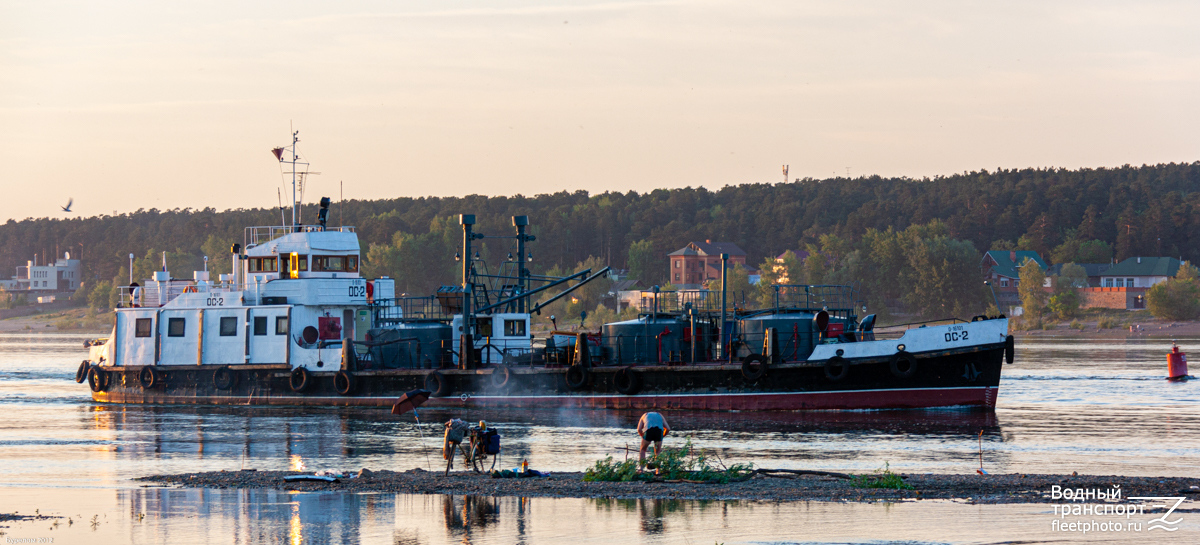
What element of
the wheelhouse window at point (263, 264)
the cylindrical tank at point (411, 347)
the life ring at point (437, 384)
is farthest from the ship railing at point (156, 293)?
the life ring at point (437, 384)

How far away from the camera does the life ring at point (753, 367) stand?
103ft

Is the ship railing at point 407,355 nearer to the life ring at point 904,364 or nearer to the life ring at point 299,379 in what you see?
the life ring at point 299,379

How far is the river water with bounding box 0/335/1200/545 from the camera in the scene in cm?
1516

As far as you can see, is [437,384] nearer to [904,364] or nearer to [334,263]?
[334,263]

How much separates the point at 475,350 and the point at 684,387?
650cm

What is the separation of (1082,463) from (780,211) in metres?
132

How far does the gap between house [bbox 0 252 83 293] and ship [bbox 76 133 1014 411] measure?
134 meters

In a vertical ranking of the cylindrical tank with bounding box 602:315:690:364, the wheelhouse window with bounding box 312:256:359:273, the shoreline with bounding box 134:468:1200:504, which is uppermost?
the wheelhouse window with bounding box 312:256:359:273

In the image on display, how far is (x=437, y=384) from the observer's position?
34.2 meters

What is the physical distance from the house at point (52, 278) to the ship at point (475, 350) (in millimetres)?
133974

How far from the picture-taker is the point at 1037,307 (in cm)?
10062

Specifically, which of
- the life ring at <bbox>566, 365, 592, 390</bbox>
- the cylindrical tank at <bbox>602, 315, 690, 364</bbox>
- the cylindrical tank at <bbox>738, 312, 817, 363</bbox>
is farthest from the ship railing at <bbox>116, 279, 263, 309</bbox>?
the cylindrical tank at <bbox>738, 312, 817, 363</bbox>

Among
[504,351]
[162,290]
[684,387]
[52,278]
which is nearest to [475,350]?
[504,351]

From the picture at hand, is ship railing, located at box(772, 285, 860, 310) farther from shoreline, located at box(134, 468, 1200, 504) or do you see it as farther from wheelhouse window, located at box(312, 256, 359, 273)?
wheelhouse window, located at box(312, 256, 359, 273)
